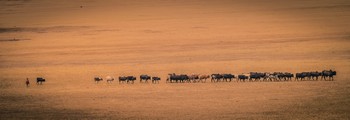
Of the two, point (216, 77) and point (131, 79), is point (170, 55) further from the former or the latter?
point (216, 77)

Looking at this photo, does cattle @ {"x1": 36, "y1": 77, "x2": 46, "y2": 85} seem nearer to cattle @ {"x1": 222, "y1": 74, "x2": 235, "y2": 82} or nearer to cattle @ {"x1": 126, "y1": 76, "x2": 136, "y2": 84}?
cattle @ {"x1": 126, "y1": 76, "x2": 136, "y2": 84}

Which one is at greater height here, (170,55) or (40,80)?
(170,55)

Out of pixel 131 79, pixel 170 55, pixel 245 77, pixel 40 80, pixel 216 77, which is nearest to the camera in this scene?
pixel 245 77

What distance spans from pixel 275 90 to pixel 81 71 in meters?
12.9

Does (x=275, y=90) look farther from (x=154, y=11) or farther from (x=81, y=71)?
(x=154, y=11)

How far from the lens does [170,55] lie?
40.2 m

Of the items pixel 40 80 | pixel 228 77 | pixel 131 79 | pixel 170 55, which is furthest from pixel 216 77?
pixel 170 55

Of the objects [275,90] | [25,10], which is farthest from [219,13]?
[275,90]

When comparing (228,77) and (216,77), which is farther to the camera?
(216,77)

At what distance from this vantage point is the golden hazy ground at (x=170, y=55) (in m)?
22.0

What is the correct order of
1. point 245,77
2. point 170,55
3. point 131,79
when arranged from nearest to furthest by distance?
1. point 245,77
2. point 131,79
3. point 170,55

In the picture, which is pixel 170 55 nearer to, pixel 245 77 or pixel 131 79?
pixel 131 79

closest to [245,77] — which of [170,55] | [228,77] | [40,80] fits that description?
[228,77]

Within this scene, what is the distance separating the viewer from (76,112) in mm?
21609
